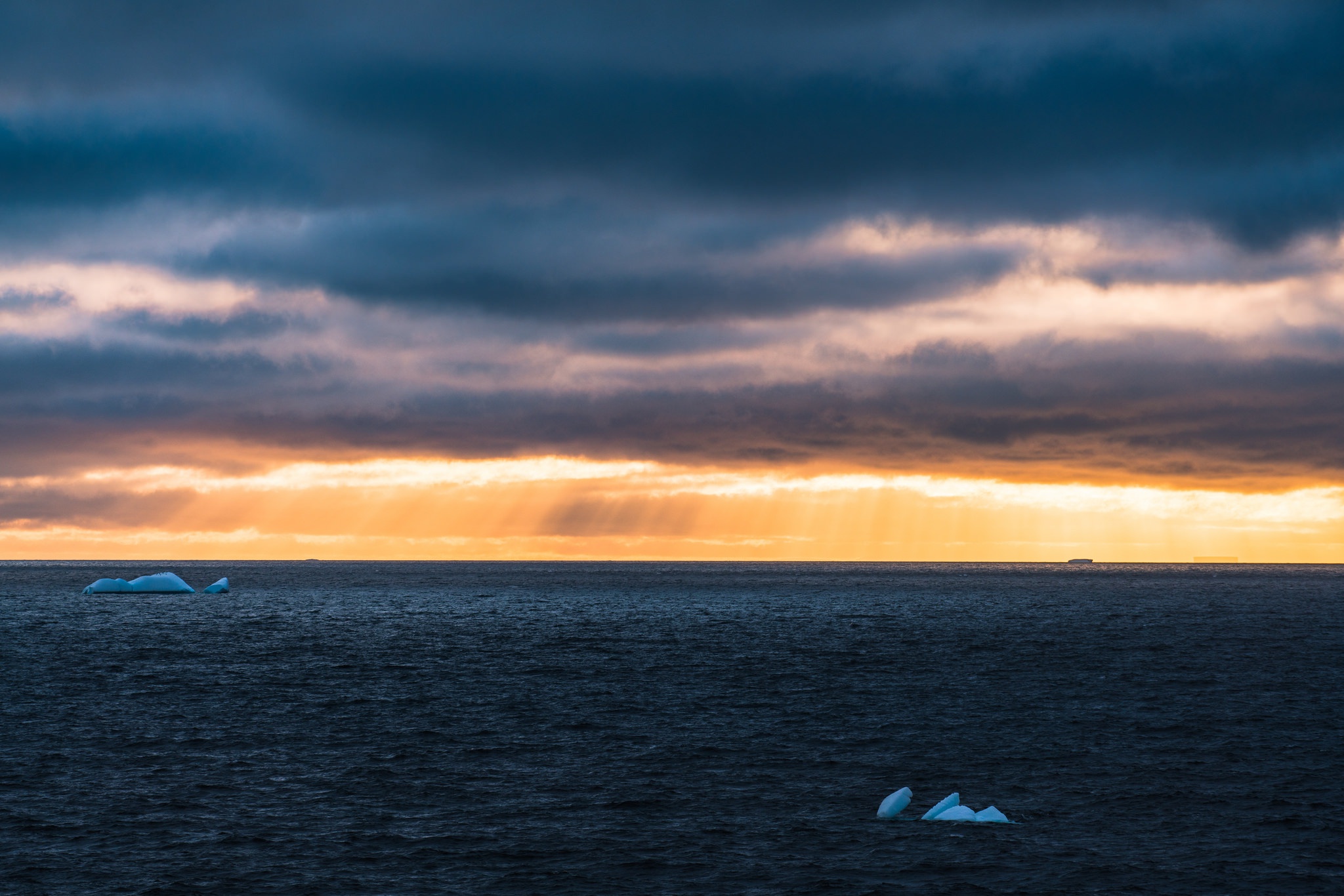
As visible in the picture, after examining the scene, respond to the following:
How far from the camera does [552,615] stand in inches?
6452

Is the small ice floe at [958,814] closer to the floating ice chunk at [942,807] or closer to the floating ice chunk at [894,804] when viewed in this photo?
the floating ice chunk at [942,807]

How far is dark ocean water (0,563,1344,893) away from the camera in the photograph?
29844mm

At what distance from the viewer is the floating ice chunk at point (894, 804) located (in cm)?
3538

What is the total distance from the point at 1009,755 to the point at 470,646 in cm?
6840

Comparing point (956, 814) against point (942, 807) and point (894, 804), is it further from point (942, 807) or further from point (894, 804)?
point (894, 804)

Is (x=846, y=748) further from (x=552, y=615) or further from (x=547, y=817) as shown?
(x=552, y=615)

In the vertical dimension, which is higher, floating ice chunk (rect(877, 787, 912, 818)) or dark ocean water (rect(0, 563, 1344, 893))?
floating ice chunk (rect(877, 787, 912, 818))

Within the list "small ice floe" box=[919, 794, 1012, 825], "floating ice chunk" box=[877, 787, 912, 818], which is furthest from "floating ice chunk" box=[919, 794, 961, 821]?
"floating ice chunk" box=[877, 787, 912, 818]

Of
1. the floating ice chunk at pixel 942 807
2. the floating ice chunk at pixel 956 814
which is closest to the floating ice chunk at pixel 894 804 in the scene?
the floating ice chunk at pixel 942 807

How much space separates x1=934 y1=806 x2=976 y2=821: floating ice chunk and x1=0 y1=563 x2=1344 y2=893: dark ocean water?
626 millimetres

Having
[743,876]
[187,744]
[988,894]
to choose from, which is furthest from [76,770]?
[988,894]

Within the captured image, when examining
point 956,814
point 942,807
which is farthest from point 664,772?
point 956,814

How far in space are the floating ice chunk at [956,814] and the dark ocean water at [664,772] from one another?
24.6 inches

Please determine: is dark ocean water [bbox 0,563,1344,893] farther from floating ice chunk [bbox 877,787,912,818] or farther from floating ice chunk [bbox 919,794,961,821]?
floating ice chunk [bbox 877,787,912,818]
